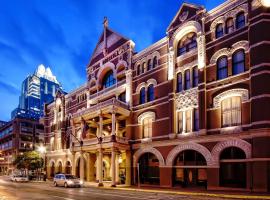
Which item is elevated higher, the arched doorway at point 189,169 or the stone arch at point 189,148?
the stone arch at point 189,148

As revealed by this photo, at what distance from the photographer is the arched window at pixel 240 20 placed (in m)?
28.6

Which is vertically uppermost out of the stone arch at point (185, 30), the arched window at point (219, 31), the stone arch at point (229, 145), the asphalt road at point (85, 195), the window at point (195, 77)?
the stone arch at point (185, 30)

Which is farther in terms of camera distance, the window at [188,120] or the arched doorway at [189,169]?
the window at [188,120]

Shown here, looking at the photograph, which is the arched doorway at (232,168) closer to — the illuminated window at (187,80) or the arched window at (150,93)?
the illuminated window at (187,80)

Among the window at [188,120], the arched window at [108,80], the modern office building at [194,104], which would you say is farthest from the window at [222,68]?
the arched window at [108,80]

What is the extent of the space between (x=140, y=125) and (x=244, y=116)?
1478 centimetres

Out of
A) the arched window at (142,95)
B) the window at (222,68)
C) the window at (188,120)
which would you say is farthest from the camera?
the arched window at (142,95)

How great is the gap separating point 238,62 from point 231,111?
14.4 feet

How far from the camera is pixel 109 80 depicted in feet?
158

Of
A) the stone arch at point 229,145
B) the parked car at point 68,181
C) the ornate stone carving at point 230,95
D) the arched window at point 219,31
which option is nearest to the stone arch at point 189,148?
the stone arch at point 229,145

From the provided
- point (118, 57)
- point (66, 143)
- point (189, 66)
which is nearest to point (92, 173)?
point (66, 143)

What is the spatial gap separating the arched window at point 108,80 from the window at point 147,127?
35.2ft

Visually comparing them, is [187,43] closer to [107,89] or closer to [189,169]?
[189,169]

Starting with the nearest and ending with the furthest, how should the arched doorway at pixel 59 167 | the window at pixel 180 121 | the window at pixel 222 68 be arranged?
the window at pixel 222 68
the window at pixel 180 121
the arched doorway at pixel 59 167
